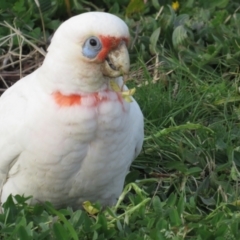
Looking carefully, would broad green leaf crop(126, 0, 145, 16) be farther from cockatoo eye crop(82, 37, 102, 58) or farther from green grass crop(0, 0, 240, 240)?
cockatoo eye crop(82, 37, 102, 58)

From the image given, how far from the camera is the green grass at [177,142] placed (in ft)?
10.9

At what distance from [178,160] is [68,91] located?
3.33 ft

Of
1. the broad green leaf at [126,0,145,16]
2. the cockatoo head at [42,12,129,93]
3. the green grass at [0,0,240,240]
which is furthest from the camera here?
the broad green leaf at [126,0,145,16]

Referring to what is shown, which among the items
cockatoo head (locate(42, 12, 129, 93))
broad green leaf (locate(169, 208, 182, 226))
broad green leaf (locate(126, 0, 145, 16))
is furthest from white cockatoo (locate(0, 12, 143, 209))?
broad green leaf (locate(126, 0, 145, 16))

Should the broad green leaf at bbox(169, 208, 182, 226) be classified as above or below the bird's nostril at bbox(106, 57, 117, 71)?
below

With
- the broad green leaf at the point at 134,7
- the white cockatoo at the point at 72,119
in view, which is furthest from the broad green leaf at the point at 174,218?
the broad green leaf at the point at 134,7

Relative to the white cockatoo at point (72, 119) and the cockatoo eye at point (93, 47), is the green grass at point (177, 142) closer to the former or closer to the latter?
the white cockatoo at point (72, 119)

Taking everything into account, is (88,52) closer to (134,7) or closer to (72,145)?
(72,145)

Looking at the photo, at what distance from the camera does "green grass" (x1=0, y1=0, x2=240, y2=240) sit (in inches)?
131

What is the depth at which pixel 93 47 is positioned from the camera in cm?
320

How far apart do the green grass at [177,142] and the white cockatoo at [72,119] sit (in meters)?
0.11

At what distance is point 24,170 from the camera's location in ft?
11.3

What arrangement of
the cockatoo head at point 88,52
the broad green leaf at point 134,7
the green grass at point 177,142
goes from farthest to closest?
1. the broad green leaf at point 134,7
2. the green grass at point 177,142
3. the cockatoo head at point 88,52

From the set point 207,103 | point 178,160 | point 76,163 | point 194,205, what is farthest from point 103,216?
point 207,103
